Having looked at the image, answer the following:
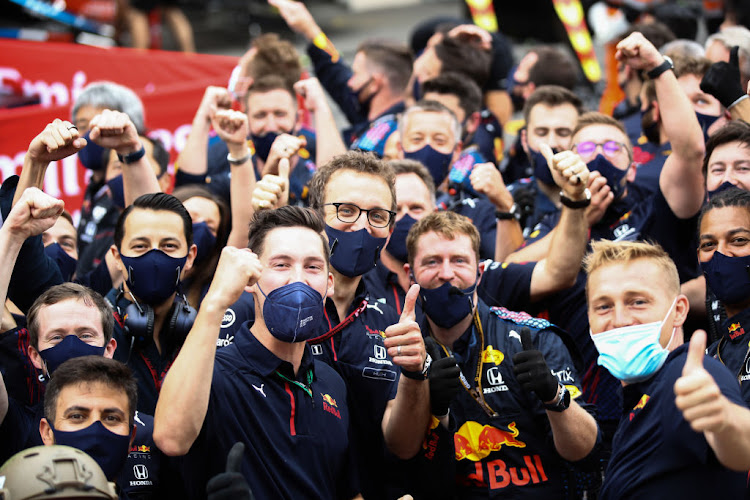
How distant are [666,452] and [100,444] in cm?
207

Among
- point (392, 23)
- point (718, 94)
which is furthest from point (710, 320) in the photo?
point (392, 23)

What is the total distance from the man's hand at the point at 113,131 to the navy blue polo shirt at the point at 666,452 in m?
2.82

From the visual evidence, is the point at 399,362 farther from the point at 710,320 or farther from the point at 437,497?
the point at 710,320

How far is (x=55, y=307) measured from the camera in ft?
13.9

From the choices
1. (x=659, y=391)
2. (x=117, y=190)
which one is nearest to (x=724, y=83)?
(x=659, y=391)

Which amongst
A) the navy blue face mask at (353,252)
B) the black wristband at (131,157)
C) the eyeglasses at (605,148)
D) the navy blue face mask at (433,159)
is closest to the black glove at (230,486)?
the navy blue face mask at (353,252)

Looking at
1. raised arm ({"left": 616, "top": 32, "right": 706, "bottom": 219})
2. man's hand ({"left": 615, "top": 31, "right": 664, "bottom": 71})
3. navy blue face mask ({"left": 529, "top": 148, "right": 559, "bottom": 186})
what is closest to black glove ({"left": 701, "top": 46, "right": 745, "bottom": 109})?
raised arm ({"left": 616, "top": 32, "right": 706, "bottom": 219})

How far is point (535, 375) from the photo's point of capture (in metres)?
3.96

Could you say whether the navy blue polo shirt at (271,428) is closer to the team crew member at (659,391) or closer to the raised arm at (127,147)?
the team crew member at (659,391)

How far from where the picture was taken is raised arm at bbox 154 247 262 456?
3.33 m

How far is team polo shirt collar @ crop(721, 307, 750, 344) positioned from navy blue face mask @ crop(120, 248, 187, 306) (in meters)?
2.59

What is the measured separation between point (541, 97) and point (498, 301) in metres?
1.98

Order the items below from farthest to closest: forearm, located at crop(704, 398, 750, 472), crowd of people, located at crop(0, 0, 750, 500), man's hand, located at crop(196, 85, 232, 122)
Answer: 1. man's hand, located at crop(196, 85, 232, 122)
2. crowd of people, located at crop(0, 0, 750, 500)
3. forearm, located at crop(704, 398, 750, 472)

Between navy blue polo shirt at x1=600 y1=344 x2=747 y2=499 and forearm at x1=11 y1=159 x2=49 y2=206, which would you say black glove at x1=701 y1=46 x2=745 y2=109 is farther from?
forearm at x1=11 y1=159 x2=49 y2=206
